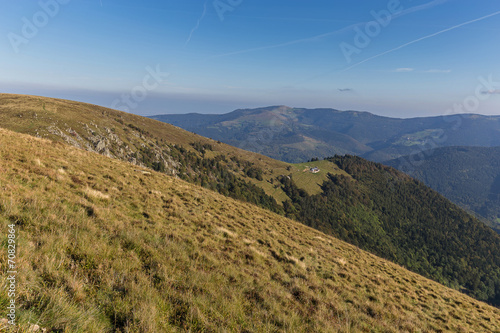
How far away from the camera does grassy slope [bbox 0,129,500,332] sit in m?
4.50

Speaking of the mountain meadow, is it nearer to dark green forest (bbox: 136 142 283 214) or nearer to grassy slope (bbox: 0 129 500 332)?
grassy slope (bbox: 0 129 500 332)

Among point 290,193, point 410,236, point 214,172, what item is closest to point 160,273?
point 214,172

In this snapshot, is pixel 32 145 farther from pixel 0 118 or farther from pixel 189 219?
pixel 0 118

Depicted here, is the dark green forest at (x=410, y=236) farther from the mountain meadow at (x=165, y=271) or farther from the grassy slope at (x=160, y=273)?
the grassy slope at (x=160, y=273)

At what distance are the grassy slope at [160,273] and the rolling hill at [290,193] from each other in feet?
241

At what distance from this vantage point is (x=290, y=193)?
16500cm

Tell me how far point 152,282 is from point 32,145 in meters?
19.8

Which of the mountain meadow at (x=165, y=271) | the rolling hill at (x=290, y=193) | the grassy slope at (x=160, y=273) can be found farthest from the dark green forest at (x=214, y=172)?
the grassy slope at (x=160, y=273)

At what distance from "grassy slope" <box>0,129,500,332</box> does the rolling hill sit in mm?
73413

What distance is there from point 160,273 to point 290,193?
537 ft

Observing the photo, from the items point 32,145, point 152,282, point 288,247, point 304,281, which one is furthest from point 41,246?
point 32,145

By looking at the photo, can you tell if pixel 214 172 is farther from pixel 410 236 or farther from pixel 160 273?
pixel 410 236

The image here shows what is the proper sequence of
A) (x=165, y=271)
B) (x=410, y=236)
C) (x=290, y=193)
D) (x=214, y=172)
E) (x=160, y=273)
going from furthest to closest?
(x=410, y=236) < (x=290, y=193) < (x=214, y=172) < (x=165, y=271) < (x=160, y=273)

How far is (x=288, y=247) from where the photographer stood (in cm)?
1609
